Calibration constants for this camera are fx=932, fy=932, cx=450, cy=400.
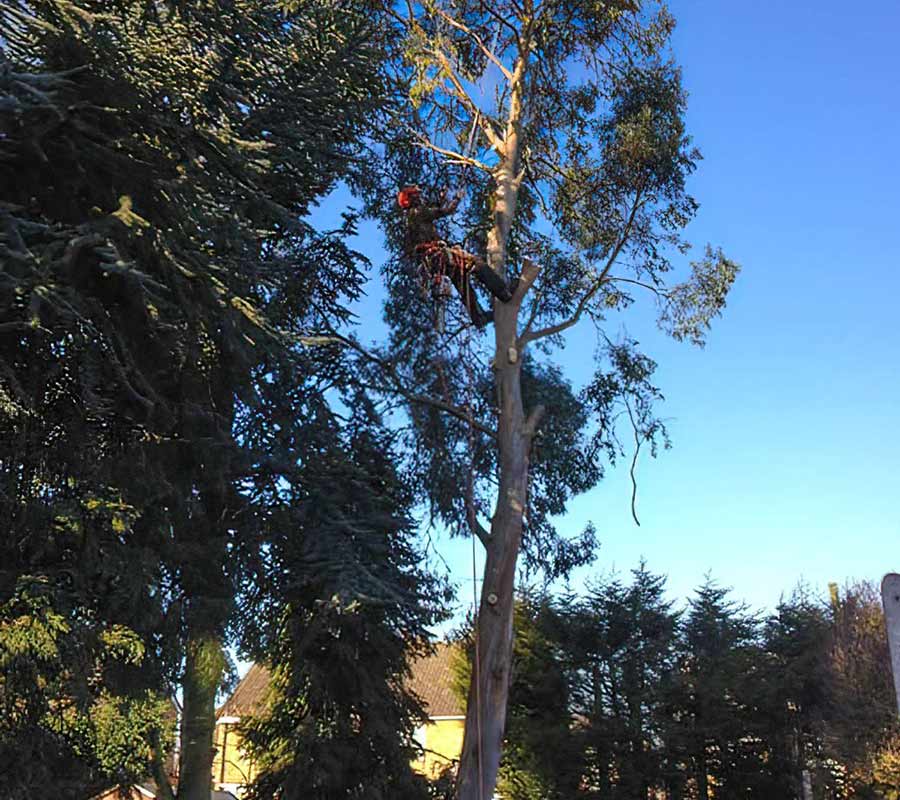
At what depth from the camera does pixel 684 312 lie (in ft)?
47.2

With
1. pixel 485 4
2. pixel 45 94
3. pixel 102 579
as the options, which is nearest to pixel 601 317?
pixel 485 4

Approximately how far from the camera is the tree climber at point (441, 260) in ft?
40.0

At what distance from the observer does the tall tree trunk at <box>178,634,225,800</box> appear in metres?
11.0

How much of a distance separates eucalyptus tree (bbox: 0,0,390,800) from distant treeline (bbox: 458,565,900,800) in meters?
9.89

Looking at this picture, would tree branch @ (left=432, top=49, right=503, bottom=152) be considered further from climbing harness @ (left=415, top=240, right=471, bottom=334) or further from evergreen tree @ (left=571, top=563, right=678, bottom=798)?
evergreen tree @ (left=571, top=563, right=678, bottom=798)

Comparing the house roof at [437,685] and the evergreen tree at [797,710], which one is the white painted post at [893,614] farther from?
the house roof at [437,685]

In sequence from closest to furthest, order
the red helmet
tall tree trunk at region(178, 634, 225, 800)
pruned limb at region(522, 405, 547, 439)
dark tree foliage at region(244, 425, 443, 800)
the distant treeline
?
dark tree foliage at region(244, 425, 443, 800)
tall tree trunk at region(178, 634, 225, 800)
the red helmet
pruned limb at region(522, 405, 547, 439)
the distant treeline

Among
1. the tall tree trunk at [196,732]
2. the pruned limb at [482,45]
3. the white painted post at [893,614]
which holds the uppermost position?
the pruned limb at [482,45]

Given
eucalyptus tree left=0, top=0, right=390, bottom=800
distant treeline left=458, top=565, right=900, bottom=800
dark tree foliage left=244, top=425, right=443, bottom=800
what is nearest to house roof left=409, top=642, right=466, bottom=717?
distant treeline left=458, top=565, right=900, bottom=800

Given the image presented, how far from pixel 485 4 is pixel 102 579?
10.4 metres

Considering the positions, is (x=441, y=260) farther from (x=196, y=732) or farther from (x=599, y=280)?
(x=196, y=732)

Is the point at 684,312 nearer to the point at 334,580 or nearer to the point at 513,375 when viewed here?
the point at 513,375

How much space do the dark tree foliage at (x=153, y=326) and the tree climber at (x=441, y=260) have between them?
1011mm

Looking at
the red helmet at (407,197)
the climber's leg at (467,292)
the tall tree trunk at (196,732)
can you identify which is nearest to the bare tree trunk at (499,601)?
the climber's leg at (467,292)
